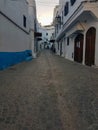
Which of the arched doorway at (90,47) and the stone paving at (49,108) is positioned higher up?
the arched doorway at (90,47)

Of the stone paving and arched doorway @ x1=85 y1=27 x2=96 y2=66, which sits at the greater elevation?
arched doorway @ x1=85 y1=27 x2=96 y2=66

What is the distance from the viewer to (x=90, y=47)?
14812 millimetres

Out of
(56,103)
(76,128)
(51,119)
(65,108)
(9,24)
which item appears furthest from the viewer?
(9,24)

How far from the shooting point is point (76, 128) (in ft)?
12.0

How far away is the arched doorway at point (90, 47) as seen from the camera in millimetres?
14234

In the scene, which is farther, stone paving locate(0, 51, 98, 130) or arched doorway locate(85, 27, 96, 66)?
arched doorway locate(85, 27, 96, 66)

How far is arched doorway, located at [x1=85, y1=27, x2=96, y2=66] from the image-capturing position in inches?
560

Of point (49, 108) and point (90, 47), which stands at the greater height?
point (90, 47)

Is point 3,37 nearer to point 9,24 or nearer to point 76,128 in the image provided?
point 9,24

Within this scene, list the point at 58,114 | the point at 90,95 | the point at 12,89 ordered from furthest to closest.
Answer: the point at 12,89 → the point at 90,95 → the point at 58,114

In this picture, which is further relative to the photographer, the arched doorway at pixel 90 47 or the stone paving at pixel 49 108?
the arched doorway at pixel 90 47

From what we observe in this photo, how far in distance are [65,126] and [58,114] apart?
657 mm

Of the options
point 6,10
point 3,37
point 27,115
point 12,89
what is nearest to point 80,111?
A: point 27,115

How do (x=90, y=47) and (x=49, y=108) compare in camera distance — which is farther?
(x=90, y=47)
